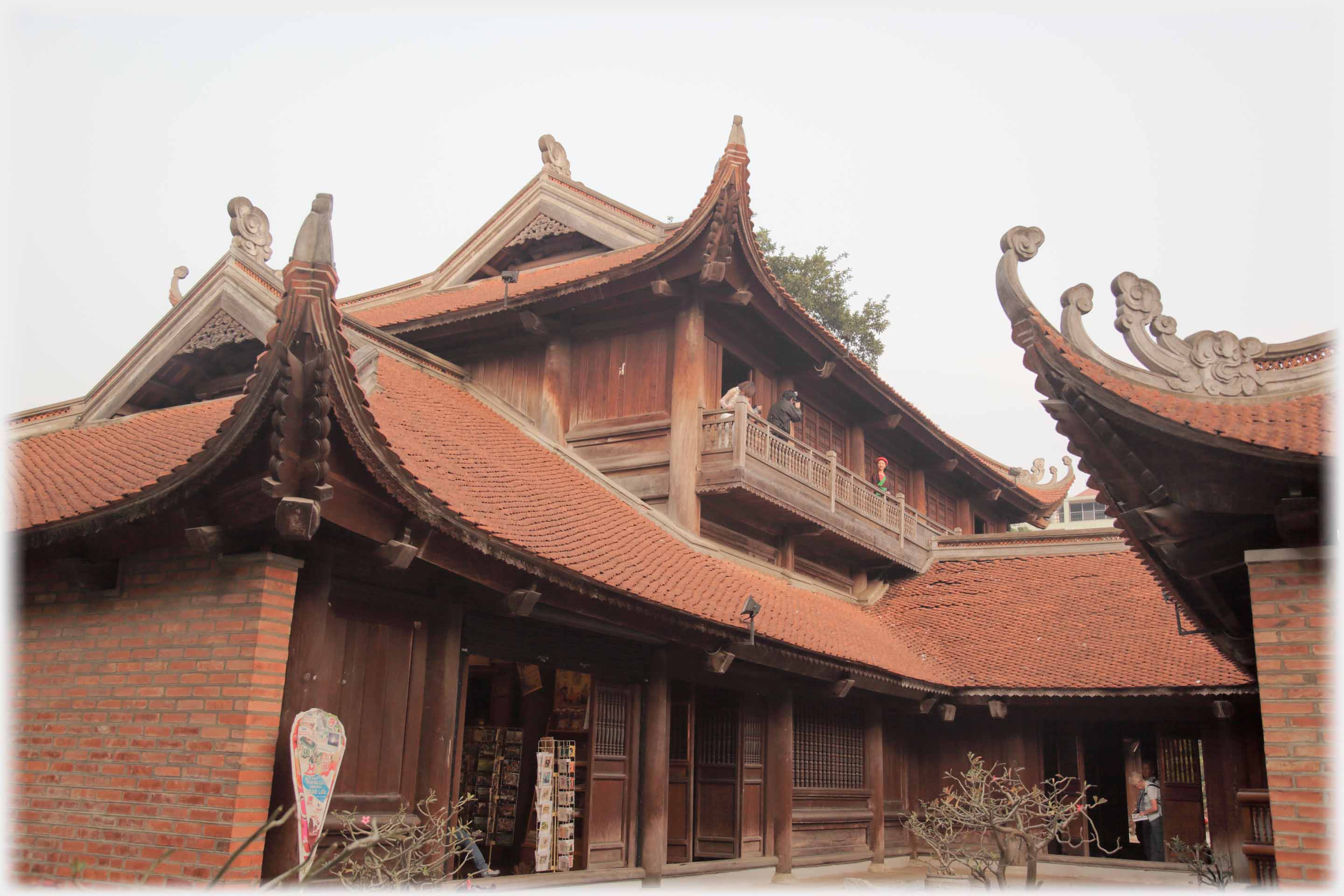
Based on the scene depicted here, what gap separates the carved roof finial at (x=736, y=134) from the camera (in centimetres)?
1218

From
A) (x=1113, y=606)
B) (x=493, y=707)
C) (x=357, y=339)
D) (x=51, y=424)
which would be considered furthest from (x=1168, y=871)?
(x=51, y=424)

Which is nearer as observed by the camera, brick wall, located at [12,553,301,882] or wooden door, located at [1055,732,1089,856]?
brick wall, located at [12,553,301,882]

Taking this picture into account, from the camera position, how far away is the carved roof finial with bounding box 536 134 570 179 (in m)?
15.6

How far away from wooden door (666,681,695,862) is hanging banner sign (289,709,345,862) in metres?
5.73

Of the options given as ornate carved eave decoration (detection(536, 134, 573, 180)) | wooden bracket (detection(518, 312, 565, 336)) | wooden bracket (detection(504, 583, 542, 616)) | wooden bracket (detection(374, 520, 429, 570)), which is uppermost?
ornate carved eave decoration (detection(536, 134, 573, 180))

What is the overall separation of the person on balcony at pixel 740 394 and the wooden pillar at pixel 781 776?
Result: 325 cm

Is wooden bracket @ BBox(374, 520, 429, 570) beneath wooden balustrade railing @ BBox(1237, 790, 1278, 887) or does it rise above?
above

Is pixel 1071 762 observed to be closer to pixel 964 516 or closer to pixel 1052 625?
pixel 1052 625

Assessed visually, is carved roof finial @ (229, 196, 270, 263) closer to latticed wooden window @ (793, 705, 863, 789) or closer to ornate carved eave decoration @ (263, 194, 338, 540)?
ornate carved eave decoration @ (263, 194, 338, 540)

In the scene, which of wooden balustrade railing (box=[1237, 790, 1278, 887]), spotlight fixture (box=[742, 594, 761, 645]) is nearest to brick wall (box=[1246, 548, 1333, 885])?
wooden balustrade railing (box=[1237, 790, 1278, 887])

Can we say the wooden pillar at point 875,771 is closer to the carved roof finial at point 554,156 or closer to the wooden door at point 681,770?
the wooden door at point 681,770

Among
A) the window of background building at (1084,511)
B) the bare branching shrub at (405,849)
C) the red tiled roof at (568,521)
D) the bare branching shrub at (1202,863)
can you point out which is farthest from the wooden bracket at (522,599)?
the window of background building at (1084,511)

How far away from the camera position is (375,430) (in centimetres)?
623

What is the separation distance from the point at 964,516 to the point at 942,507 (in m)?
1.10
